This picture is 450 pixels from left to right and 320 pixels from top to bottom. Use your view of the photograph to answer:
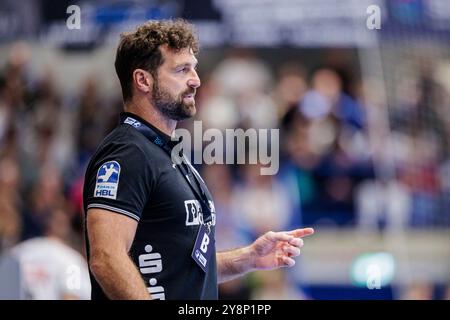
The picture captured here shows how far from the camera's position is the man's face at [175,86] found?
2984 mm

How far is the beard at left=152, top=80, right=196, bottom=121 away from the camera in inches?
117

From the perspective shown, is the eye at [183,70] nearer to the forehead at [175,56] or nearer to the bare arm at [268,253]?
the forehead at [175,56]

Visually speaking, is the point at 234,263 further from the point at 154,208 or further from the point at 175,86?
the point at 175,86

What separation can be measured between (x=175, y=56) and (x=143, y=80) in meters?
0.14

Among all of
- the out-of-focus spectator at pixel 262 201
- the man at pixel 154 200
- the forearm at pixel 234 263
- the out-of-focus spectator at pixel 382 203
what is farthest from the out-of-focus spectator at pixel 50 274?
Result: the out-of-focus spectator at pixel 382 203

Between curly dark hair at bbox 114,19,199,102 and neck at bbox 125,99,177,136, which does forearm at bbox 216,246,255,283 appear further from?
curly dark hair at bbox 114,19,199,102

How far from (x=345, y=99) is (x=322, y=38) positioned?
0.70m

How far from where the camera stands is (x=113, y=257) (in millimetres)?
2580

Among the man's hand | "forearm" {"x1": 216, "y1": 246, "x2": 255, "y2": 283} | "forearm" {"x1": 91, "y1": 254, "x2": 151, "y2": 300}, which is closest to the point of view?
"forearm" {"x1": 91, "y1": 254, "x2": 151, "y2": 300}

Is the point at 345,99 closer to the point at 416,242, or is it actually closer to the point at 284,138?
the point at 284,138

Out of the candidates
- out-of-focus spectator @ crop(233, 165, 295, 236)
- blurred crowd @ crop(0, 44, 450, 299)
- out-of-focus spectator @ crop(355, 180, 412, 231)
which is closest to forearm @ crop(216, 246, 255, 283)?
blurred crowd @ crop(0, 44, 450, 299)

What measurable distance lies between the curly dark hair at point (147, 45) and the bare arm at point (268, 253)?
734mm

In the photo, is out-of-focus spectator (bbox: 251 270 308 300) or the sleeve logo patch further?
out-of-focus spectator (bbox: 251 270 308 300)
